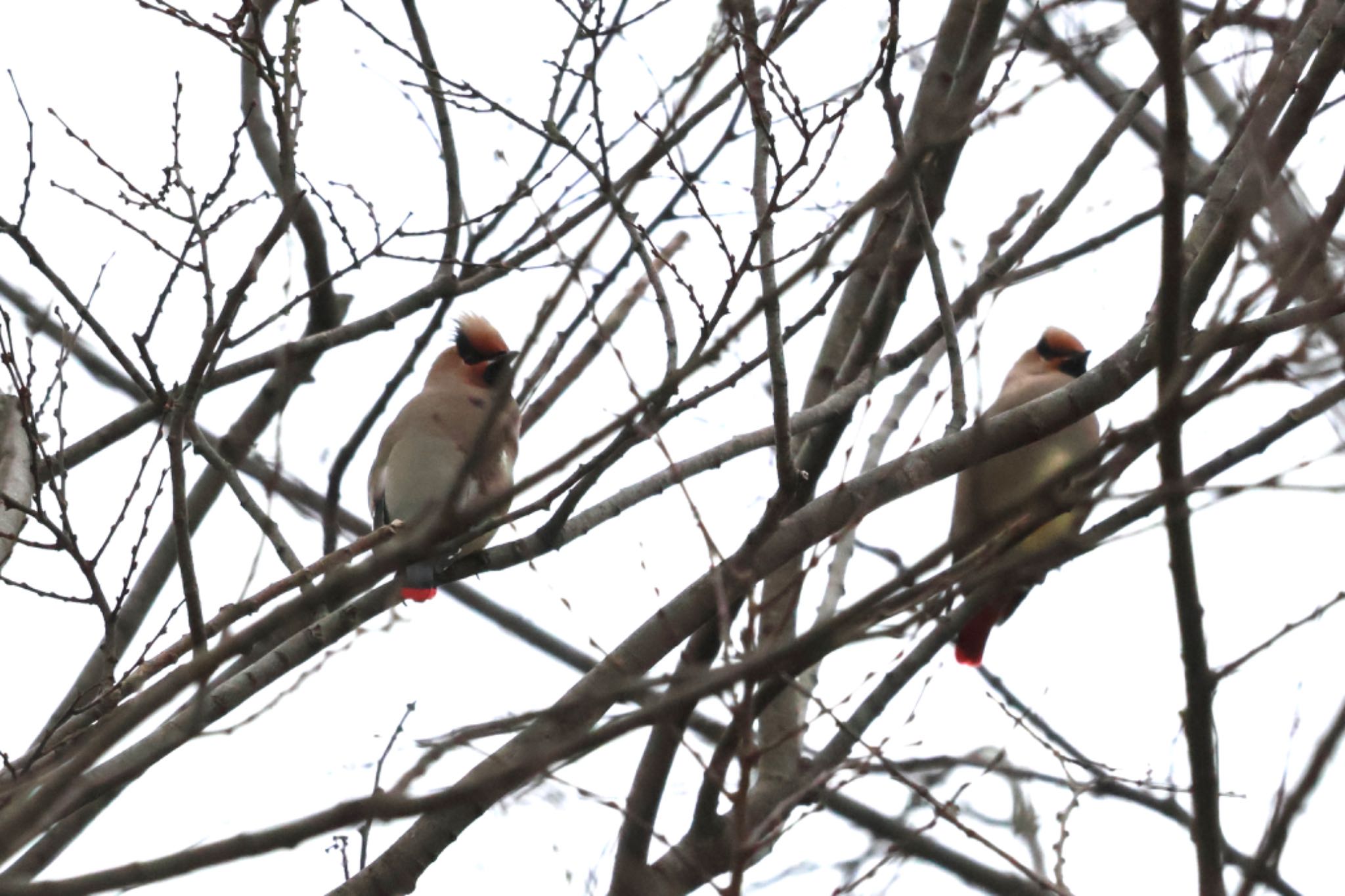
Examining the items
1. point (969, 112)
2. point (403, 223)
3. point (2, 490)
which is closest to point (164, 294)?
point (2, 490)

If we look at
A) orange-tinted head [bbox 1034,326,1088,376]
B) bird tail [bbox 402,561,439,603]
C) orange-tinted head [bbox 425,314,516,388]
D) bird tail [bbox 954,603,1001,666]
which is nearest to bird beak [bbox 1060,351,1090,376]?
orange-tinted head [bbox 1034,326,1088,376]

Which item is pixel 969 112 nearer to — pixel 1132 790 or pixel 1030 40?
pixel 1030 40

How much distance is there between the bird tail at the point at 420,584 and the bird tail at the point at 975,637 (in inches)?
86.0

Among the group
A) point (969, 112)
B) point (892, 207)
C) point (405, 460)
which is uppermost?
point (405, 460)

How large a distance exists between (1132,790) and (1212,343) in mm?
3231

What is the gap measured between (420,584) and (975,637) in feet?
7.80

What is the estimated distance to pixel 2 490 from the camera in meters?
3.91

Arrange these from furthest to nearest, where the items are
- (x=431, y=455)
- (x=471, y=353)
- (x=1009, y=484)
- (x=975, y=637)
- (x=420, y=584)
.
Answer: (x=471, y=353), (x=975, y=637), (x=1009, y=484), (x=431, y=455), (x=420, y=584)

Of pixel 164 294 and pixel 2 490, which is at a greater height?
pixel 164 294

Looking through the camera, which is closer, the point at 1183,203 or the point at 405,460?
the point at 1183,203

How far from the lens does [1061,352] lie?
736cm

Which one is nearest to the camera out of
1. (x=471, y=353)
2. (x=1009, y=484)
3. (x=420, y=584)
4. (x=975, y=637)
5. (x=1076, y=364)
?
(x=420, y=584)

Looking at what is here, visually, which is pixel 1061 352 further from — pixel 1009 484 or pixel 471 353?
pixel 471 353

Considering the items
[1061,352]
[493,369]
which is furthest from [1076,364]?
[493,369]
